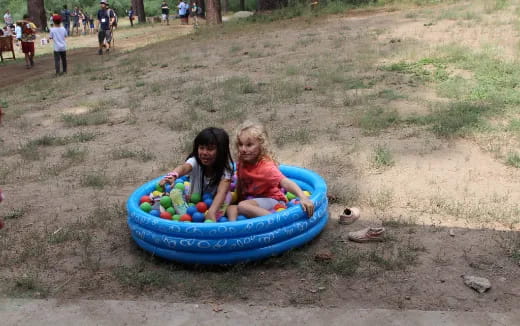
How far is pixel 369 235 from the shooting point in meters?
4.49

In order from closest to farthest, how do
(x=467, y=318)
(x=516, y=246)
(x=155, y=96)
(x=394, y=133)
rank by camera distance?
1. (x=467, y=318)
2. (x=516, y=246)
3. (x=394, y=133)
4. (x=155, y=96)

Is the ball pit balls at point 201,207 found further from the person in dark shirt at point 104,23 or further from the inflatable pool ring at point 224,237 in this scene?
the person in dark shirt at point 104,23

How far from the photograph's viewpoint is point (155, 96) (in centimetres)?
1020

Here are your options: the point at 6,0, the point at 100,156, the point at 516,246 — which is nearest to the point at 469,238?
the point at 516,246

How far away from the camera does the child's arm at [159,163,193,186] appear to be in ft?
14.7

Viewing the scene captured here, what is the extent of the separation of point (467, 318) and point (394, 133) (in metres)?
3.97

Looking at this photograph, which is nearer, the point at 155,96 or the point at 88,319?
the point at 88,319

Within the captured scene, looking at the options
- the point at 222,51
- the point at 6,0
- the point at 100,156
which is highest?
the point at 6,0

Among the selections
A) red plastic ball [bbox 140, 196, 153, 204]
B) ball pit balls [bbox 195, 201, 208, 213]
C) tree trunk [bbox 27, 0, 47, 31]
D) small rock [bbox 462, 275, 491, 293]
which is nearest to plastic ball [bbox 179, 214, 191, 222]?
ball pit balls [bbox 195, 201, 208, 213]

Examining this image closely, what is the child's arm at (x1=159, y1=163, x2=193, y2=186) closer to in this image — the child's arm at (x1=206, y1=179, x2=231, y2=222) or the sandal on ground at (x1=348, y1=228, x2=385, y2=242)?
the child's arm at (x1=206, y1=179, x2=231, y2=222)

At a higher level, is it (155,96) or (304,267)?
(155,96)

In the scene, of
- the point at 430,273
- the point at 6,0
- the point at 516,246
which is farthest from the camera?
the point at 6,0

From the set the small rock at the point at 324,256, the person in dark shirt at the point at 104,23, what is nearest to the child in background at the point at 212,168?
the small rock at the point at 324,256

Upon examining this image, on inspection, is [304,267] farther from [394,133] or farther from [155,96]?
[155,96]
